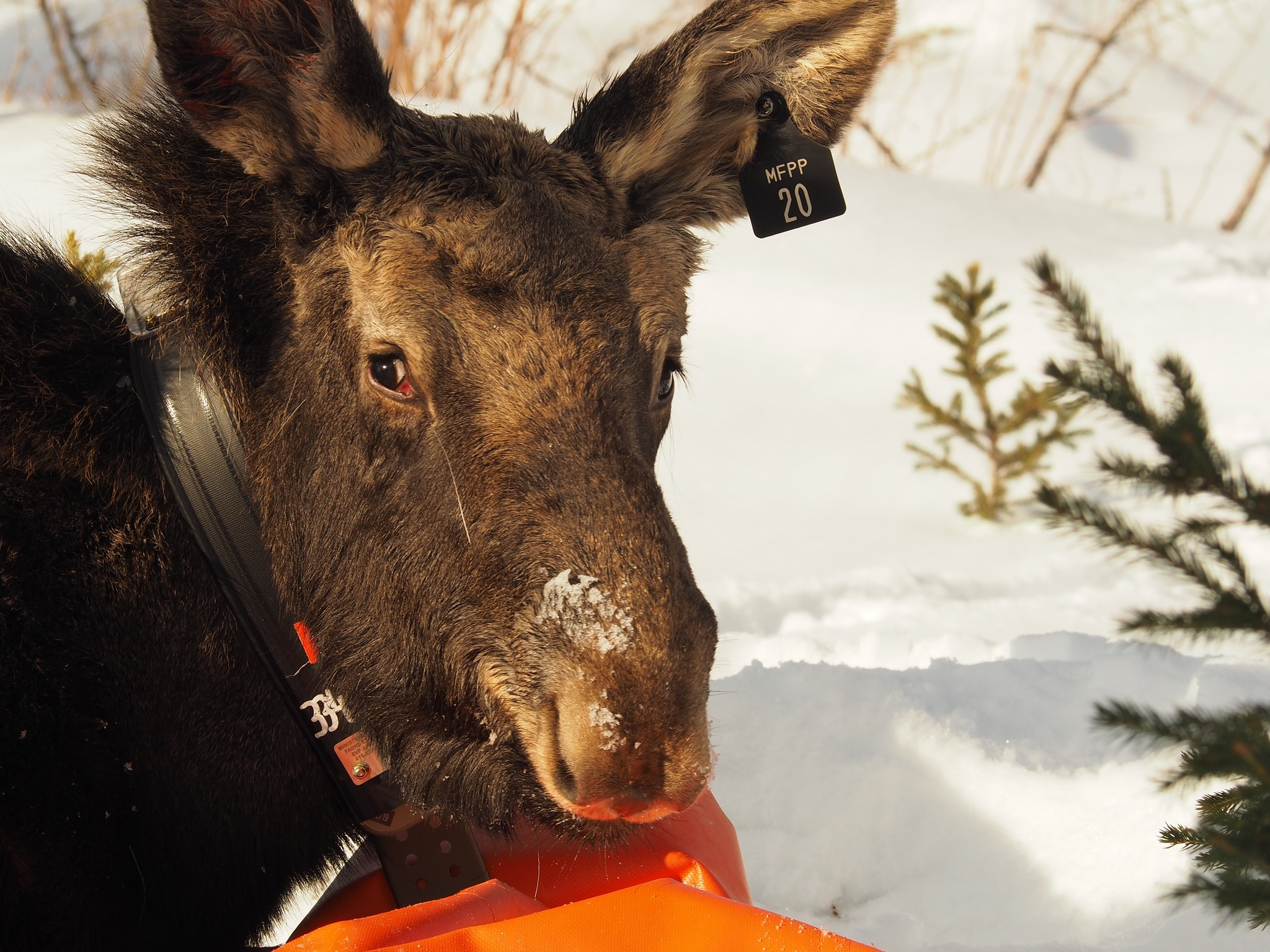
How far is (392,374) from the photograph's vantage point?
7.10 feet

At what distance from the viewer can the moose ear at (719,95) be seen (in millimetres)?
2457

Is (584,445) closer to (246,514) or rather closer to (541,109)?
(246,514)

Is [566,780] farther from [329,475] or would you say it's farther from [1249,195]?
[1249,195]

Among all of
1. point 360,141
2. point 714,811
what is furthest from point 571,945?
point 360,141

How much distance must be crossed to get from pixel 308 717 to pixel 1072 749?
7.55ft

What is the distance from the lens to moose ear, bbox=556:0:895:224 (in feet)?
8.06

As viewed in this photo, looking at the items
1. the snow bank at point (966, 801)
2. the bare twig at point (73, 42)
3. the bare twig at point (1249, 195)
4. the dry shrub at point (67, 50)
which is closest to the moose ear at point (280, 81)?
the snow bank at point (966, 801)

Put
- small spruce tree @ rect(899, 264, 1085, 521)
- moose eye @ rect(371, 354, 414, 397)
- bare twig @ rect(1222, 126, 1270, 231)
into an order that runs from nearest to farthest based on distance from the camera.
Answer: moose eye @ rect(371, 354, 414, 397) → small spruce tree @ rect(899, 264, 1085, 521) → bare twig @ rect(1222, 126, 1270, 231)

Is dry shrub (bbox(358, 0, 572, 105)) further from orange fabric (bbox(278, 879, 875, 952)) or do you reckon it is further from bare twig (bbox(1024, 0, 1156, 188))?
orange fabric (bbox(278, 879, 875, 952))

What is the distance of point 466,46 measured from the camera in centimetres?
1013

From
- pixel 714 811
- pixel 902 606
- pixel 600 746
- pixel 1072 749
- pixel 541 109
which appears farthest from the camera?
pixel 541 109

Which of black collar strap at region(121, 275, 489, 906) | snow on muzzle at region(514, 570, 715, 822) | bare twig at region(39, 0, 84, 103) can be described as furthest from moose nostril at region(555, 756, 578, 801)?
bare twig at region(39, 0, 84, 103)

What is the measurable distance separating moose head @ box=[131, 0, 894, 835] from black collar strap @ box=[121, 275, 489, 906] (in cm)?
5

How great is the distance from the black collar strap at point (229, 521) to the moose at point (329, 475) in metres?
0.04
